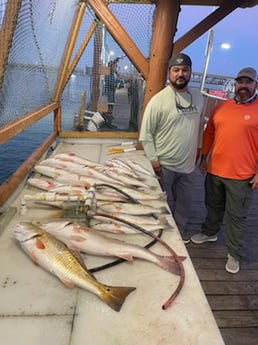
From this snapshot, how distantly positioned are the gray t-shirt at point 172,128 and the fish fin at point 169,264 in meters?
1.56

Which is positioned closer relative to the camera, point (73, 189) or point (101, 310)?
point (101, 310)

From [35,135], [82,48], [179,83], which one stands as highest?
[82,48]

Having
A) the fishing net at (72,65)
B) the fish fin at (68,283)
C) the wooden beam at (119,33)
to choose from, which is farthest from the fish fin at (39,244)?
the wooden beam at (119,33)

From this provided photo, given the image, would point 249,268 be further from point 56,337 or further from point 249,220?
point 56,337

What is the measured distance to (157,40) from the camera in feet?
11.6

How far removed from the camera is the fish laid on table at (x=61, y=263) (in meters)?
1.39

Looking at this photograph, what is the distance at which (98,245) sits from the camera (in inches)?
67.5

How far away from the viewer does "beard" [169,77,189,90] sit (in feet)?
9.73

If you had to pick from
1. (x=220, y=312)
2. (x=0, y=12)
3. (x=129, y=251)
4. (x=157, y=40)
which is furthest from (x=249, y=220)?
(x=0, y=12)

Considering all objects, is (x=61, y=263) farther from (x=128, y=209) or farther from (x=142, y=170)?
(x=142, y=170)

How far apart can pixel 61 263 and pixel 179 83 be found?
6.94ft

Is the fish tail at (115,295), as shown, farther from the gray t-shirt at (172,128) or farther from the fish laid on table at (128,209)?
the gray t-shirt at (172,128)

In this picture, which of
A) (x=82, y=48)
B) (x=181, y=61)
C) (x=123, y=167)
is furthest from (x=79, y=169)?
(x=82, y=48)

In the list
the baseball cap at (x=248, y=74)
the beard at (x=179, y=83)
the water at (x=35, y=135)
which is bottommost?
the water at (x=35, y=135)
